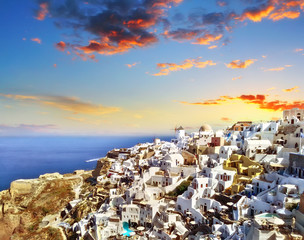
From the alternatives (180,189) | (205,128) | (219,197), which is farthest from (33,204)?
(205,128)

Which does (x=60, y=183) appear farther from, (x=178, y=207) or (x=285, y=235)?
(x=285, y=235)

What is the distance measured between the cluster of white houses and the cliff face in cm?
1223

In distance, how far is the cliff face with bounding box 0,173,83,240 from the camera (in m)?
36.3

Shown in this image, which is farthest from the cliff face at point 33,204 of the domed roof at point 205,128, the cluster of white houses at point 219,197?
the domed roof at point 205,128

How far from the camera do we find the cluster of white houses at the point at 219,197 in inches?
688

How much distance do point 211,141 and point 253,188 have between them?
638 inches

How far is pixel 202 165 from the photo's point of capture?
104 ft

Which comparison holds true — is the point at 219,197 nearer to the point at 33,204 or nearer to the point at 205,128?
the point at 205,128

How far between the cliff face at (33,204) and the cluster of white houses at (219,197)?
12.2 metres

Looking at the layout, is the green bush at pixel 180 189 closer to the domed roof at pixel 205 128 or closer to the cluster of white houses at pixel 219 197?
the cluster of white houses at pixel 219 197

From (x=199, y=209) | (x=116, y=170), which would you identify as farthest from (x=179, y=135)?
(x=199, y=209)

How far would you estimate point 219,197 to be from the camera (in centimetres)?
2333

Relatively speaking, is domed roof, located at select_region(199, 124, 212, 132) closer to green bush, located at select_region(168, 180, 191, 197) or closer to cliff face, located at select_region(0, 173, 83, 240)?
green bush, located at select_region(168, 180, 191, 197)

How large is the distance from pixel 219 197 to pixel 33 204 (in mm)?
36383
